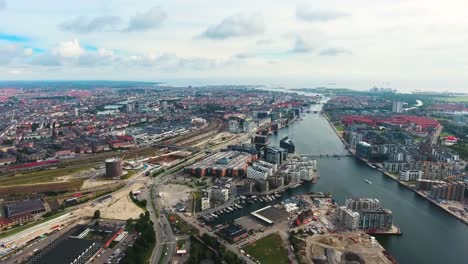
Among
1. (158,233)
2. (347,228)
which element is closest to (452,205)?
(347,228)

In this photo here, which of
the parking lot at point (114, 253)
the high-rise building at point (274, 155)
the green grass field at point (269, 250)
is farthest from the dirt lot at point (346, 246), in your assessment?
the high-rise building at point (274, 155)

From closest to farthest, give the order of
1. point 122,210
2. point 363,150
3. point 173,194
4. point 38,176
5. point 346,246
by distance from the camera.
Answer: point 346,246
point 122,210
point 173,194
point 38,176
point 363,150

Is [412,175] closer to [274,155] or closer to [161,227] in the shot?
[274,155]

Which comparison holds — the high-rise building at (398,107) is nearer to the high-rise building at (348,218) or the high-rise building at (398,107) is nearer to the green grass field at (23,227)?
the high-rise building at (348,218)

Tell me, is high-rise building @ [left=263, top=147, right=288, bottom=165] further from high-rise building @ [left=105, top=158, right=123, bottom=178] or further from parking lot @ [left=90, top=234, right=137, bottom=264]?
parking lot @ [left=90, top=234, right=137, bottom=264]

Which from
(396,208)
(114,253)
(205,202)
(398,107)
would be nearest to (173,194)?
(205,202)

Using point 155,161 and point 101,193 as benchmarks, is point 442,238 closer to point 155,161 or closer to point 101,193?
point 101,193
